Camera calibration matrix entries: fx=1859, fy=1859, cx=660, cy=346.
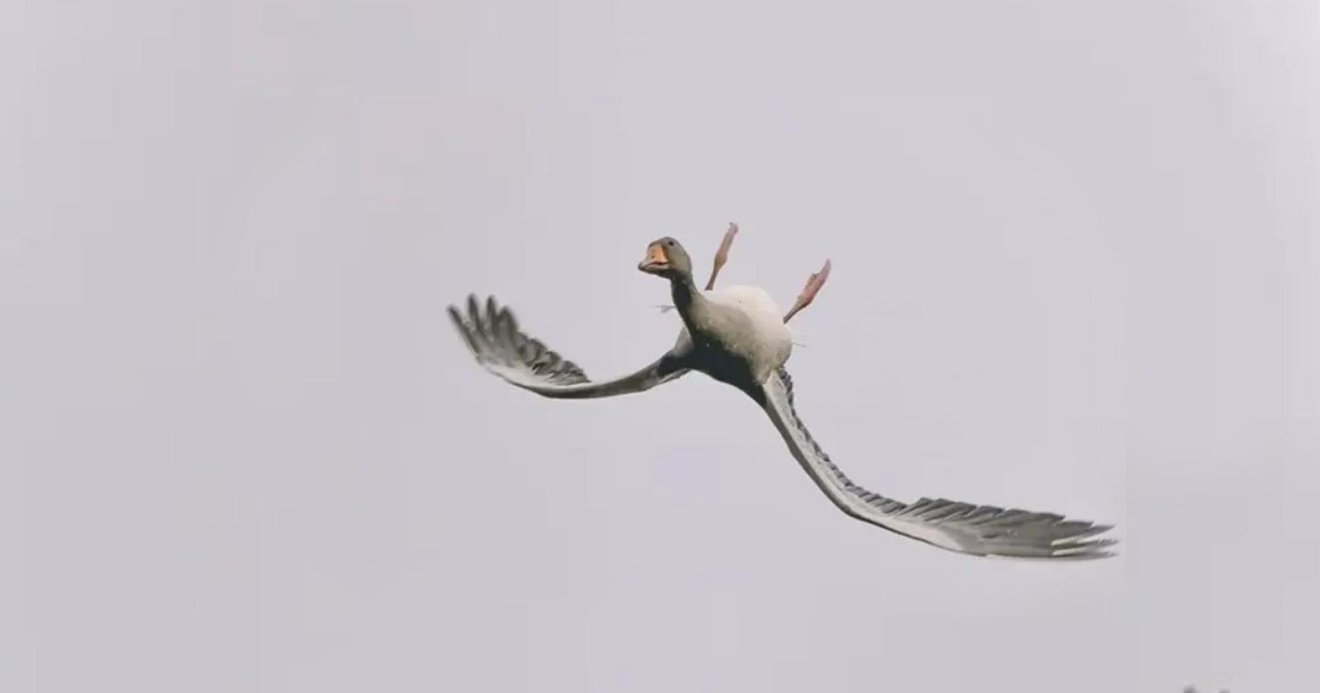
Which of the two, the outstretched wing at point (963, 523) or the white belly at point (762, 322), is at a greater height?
the white belly at point (762, 322)

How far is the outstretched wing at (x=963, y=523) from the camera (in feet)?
60.6

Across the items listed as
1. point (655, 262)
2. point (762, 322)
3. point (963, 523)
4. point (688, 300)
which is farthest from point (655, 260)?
point (963, 523)

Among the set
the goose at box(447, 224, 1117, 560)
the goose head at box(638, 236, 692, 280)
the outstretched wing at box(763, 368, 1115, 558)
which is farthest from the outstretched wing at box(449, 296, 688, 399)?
the outstretched wing at box(763, 368, 1115, 558)

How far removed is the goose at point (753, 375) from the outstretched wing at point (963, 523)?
0.01 m

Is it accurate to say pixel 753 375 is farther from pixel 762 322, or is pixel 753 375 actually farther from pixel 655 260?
pixel 655 260

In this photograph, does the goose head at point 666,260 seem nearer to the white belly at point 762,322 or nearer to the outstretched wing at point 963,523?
the white belly at point 762,322

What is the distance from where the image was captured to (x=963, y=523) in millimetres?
19250

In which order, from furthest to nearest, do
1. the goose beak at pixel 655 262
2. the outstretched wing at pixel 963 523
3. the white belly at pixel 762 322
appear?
the white belly at pixel 762 322 < the goose beak at pixel 655 262 < the outstretched wing at pixel 963 523


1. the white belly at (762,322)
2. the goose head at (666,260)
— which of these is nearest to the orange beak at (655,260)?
the goose head at (666,260)

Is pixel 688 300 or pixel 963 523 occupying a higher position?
pixel 688 300

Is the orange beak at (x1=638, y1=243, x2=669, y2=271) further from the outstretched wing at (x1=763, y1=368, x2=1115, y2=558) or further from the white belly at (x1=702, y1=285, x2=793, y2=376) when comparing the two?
the outstretched wing at (x1=763, y1=368, x2=1115, y2=558)

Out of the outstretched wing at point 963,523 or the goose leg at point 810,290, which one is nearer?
the outstretched wing at point 963,523

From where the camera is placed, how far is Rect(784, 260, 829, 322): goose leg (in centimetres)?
2289

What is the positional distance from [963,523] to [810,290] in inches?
192
